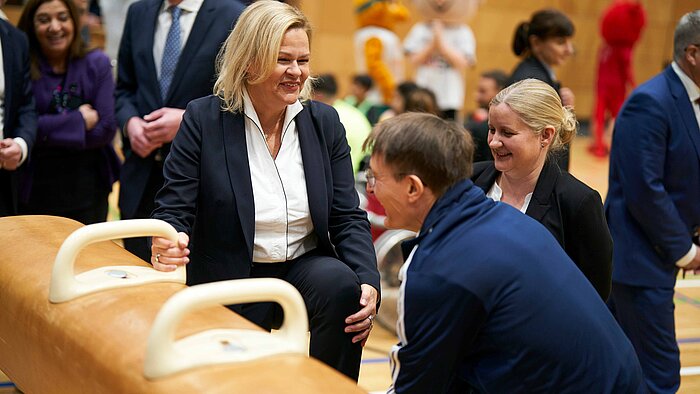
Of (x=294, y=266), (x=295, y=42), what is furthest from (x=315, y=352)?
(x=295, y=42)

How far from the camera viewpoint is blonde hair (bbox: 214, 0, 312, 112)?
8.61 ft

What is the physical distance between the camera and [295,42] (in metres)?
2.66

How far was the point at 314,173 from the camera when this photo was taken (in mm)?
2752

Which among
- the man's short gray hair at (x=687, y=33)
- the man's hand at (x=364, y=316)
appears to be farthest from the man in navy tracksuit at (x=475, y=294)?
the man's short gray hair at (x=687, y=33)

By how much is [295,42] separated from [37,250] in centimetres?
95

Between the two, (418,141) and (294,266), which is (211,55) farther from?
(418,141)

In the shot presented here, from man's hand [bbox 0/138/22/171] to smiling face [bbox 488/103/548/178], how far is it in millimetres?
1861

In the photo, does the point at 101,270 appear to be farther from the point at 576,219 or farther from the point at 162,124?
the point at 576,219

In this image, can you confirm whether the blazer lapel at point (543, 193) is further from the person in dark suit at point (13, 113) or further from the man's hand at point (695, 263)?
the person in dark suit at point (13, 113)

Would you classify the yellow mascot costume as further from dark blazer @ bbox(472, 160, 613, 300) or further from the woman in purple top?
dark blazer @ bbox(472, 160, 613, 300)

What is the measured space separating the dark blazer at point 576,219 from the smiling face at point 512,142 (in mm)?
73

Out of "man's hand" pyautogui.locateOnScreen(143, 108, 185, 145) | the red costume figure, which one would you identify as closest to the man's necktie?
"man's hand" pyautogui.locateOnScreen(143, 108, 185, 145)

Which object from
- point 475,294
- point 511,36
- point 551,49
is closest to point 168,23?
point 551,49

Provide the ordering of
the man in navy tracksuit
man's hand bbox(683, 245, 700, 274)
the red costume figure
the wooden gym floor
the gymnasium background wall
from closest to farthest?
the man in navy tracksuit, man's hand bbox(683, 245, 700, 274), the wooden gym floor, the red costume figure, the gymnasium background wall
